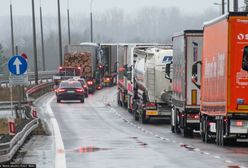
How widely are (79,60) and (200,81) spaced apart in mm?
47725

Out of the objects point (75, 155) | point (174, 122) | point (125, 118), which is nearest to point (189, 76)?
point (174, 122)

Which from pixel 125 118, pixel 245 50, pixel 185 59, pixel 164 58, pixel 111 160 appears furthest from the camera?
pixel 125 118

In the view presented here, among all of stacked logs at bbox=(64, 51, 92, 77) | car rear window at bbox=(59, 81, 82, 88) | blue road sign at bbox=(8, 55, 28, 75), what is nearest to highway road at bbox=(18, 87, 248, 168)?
blue road sign at bbox=(8, 55, 28, 75)

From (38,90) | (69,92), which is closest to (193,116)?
(69,92)

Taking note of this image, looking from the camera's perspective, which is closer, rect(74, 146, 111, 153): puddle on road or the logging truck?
rect(74, 146, 111, 153): puddle on road

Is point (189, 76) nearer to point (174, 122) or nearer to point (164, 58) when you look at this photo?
point (174, 122)

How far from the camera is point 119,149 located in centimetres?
2397

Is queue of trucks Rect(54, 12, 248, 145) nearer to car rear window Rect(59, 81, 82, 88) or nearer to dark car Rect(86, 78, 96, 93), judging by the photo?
car rear window Rect(59, 81, 82, 88)

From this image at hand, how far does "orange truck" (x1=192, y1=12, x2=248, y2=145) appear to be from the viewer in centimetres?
2462

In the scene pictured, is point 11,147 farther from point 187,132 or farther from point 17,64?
point 187,132

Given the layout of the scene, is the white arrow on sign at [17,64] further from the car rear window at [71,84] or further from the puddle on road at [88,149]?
the car rear window at [71,84]

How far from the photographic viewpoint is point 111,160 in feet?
65.6

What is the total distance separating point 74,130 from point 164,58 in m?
6.50

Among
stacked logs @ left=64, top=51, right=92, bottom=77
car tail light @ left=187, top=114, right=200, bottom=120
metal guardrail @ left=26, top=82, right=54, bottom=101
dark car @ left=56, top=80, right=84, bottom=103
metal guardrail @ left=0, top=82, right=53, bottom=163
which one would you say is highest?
metal guardrail @ left=0, top=82, right=53, bottom=163
